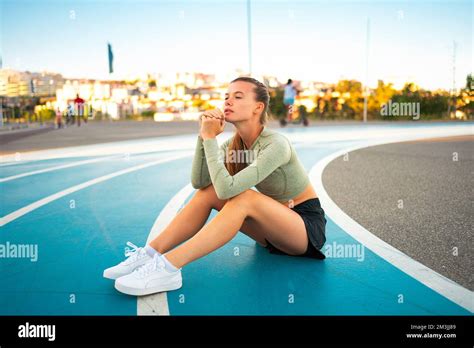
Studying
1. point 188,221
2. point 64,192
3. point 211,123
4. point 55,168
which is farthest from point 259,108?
point 55,168

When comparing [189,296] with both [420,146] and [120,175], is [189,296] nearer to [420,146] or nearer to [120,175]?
[120,175]

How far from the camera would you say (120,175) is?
328 inches

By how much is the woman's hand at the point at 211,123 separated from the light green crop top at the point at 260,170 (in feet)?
0.17

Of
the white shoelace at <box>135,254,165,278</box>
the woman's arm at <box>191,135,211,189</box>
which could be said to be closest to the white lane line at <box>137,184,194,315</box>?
the white shoelace at <box>135,254,165,278</box>

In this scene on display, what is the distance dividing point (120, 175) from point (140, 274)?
5512 millimetres

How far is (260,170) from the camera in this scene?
3172 millimetres

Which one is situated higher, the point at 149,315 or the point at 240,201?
the point at 240,201

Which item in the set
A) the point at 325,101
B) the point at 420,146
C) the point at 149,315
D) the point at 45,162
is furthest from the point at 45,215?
the point at 325,101

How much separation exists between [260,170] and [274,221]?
38 cm
